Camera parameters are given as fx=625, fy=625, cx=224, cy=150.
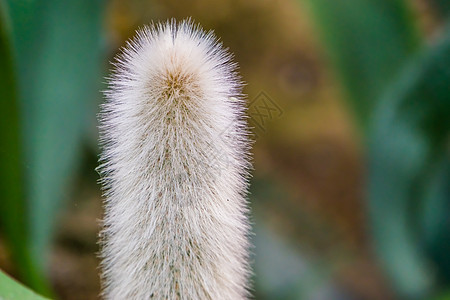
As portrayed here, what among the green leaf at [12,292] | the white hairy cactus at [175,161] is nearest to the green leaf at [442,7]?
the white hairy cactus at [175,161]

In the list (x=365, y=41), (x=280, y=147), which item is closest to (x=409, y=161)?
(x=365, y=41)

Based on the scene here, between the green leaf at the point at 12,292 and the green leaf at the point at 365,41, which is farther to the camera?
the green leaf at the point at 365,41

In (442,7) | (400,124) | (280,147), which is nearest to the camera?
(400,124)

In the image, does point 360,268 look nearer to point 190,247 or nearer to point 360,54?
point 360,54

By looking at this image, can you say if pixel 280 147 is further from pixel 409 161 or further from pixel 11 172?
pixel 11 172

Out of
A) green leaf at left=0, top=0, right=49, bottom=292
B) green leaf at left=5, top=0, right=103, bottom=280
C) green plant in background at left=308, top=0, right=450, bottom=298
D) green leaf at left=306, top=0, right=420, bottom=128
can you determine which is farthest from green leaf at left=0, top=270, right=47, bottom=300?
green leaf at left=306, top=0, right=420, bottom=128

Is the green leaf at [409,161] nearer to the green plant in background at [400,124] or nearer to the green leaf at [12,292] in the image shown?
the green plant in background at [400,124]
